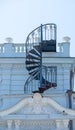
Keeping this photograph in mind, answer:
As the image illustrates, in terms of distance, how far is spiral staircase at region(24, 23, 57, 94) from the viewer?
24.0m

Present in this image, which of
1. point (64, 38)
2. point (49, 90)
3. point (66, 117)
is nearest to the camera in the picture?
point (66, 117)

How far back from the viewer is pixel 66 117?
68.3 ft

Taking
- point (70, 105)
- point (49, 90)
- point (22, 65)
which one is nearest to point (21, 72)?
point (22, 65)

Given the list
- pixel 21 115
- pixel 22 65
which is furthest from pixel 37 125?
pixel 22 65

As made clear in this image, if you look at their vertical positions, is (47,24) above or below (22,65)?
above

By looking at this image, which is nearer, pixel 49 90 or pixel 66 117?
pixel 66 117

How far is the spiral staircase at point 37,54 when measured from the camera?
23984 mm

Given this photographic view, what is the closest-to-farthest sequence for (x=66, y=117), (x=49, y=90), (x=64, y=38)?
(x=66, y=117), (x=49, y=90), (x=64, y=38)

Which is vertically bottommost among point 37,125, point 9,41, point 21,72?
point 37,125

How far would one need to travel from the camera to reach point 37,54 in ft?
78.7

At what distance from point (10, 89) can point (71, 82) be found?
3.23 metres

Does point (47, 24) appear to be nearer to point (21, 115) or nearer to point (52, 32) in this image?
point (52, 32)

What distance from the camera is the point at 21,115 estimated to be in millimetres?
20938

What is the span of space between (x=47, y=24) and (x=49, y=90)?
11.0 feet
